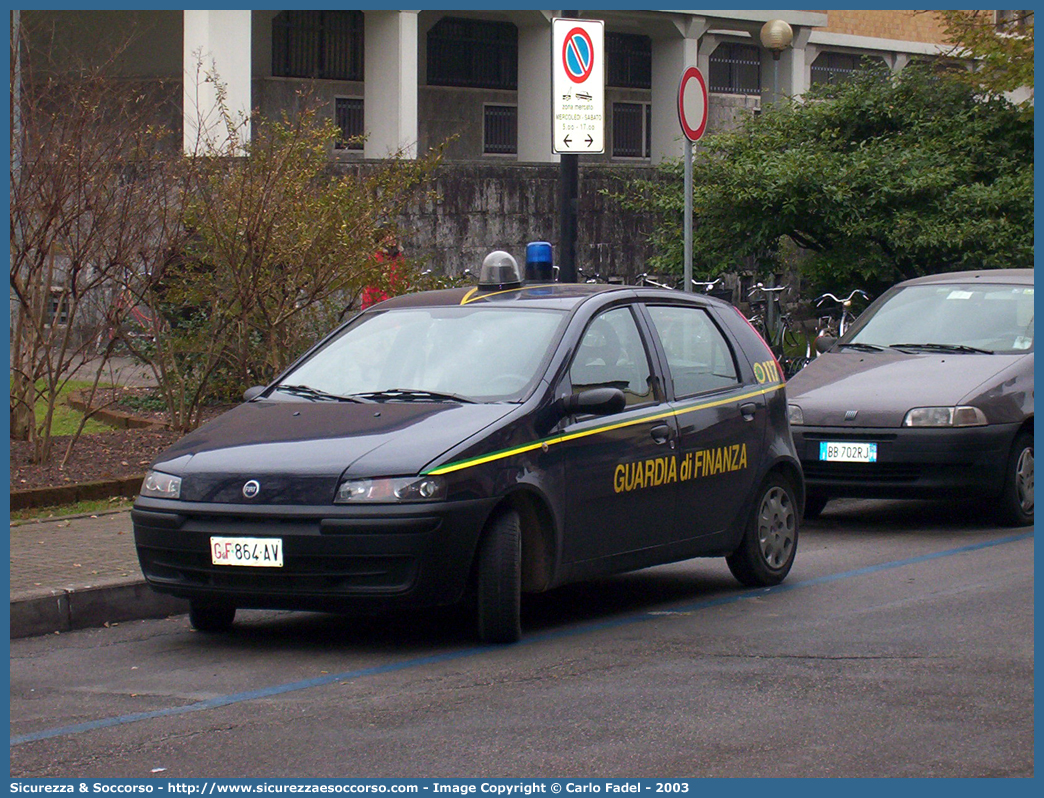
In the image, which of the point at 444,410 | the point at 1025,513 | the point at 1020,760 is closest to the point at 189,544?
the point at 444,410

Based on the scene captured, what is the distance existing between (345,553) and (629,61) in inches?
1092

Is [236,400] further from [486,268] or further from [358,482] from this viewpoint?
[358,482]

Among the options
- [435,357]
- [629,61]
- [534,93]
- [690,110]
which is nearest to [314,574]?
[435,357]

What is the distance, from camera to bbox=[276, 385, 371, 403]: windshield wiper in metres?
7.80

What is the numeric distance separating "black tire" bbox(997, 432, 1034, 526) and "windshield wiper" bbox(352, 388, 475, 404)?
15.7ft

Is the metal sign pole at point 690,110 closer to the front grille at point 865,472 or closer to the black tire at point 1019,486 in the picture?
the front grille at point 865,472

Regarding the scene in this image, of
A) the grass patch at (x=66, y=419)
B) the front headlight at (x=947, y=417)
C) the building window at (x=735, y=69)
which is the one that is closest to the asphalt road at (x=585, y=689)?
the front headlight at (x=947, y=417)

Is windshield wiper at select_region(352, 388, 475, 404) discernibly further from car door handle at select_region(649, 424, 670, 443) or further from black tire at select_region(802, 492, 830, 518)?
black tire at select_region(802, 492, 830, 518)

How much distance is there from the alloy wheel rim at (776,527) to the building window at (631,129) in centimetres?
2474

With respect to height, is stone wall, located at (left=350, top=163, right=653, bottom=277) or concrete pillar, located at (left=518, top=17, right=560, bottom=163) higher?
concrete pillar, located at (left=518, top=17, right=560, bottom=163)

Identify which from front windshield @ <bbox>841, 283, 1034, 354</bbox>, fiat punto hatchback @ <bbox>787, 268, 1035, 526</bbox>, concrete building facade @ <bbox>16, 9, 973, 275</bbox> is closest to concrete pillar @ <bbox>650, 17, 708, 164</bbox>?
concrete building facade @ <bbox>16, 9, 973, 275</bbox>

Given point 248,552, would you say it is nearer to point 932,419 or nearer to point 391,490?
point 391,490

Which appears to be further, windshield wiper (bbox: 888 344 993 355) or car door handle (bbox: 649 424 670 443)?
windshield wiper (bbox: 888 344 993 355)

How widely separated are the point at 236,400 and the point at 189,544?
794 cm
